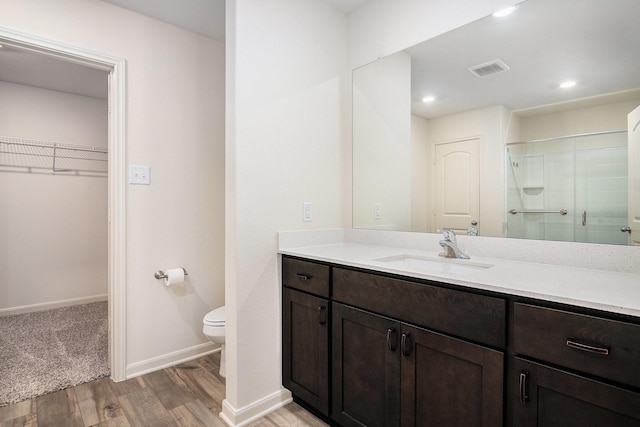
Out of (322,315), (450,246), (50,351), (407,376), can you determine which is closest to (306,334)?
(322,315)

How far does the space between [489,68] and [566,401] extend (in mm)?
1443

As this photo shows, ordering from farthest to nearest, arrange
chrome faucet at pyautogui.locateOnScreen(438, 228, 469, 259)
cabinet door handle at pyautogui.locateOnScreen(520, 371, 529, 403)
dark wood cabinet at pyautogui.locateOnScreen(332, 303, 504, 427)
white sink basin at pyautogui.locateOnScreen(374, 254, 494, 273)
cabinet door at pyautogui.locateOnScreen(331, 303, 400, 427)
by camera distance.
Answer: chrome faucet at pyautogui.locateOnScreen(438, 228, 469, 259) < white sink basin at pyautogui.locateOnScreen(374, 254, 494, 273) < cabinet door at pyautogui.locateOnScreen(331, 303, 400, 427) < dark wood cabinet at pyautogui.locateOnScreen(332, 303, 504, 427) < cabinet door handle at pyautogui.locateOnScreen(520, 371, 529, 403)

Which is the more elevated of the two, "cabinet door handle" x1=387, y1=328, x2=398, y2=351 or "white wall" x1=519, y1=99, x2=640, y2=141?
"white wall" x1=519, y1=99, x2=640, y2=141

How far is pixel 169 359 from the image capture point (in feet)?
7.70

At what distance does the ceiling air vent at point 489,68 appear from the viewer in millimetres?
1592

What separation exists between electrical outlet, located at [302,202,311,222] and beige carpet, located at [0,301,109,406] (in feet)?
5.52

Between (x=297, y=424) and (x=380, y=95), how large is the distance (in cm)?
196

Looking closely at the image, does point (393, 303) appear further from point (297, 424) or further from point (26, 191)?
point (26, 191)

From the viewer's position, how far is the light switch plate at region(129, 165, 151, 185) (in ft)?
7.22

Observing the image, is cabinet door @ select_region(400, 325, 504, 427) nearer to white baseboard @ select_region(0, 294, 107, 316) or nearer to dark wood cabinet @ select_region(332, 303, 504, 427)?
dark wood cabinet @ select_region(332, 303, 504, 427)

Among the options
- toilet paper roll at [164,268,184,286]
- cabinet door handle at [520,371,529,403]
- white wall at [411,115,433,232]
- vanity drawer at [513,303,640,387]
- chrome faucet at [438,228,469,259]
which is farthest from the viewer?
toilet paper roll at [164,268,184,286]

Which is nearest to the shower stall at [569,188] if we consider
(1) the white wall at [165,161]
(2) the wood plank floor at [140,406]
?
(2) the wood plank floor at [140,406]

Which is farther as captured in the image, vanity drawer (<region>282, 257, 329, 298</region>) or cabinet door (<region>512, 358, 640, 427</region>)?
vanity drawer (<region>282, 257, 329, 298</region>)

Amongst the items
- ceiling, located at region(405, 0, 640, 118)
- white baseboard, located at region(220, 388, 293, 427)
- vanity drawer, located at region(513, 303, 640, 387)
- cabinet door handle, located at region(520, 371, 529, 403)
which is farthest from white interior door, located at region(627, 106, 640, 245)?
white baseboard, located at region(220, 388, 293, 427)
